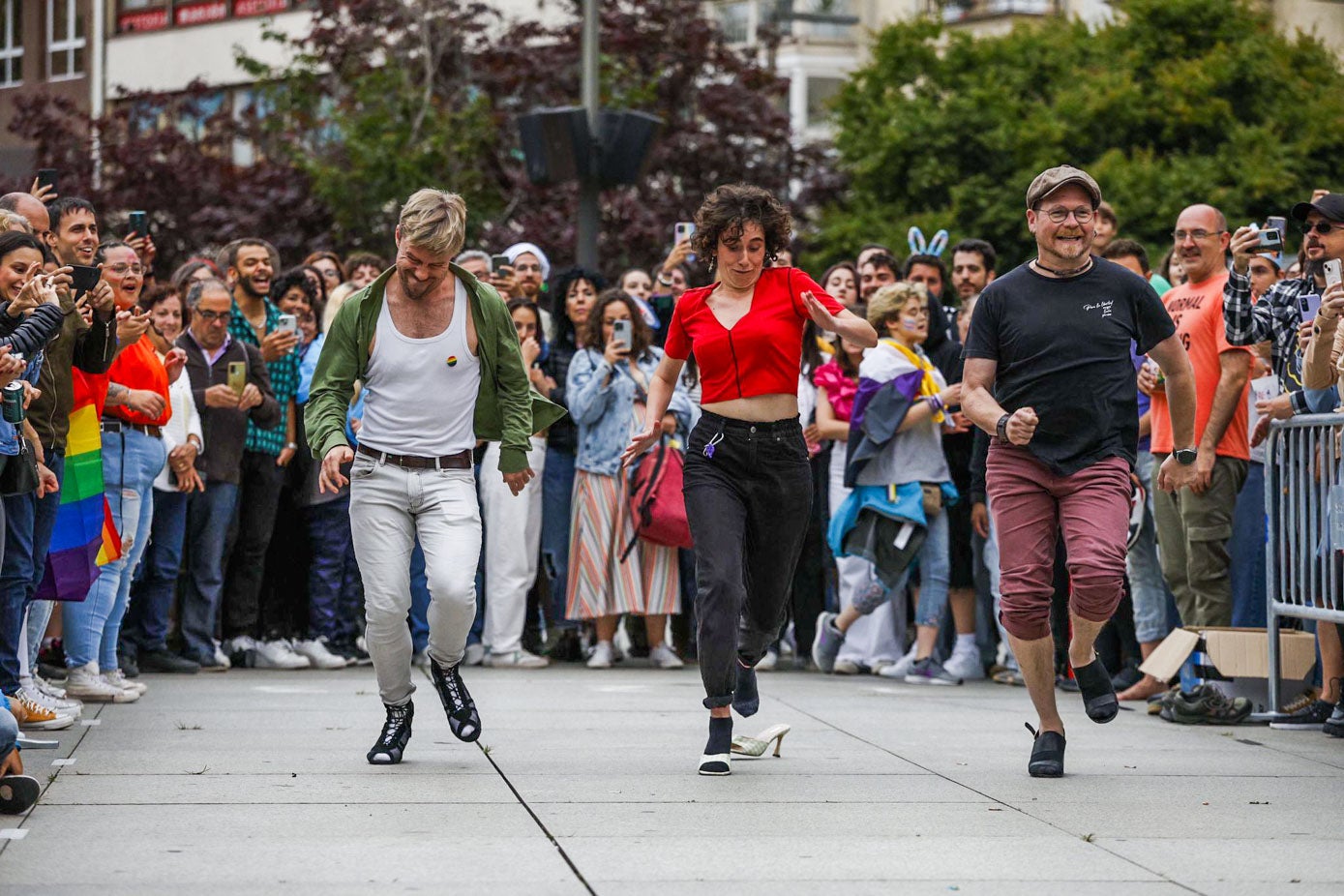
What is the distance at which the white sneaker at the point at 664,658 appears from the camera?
12.7m

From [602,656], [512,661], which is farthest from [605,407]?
[512,661]

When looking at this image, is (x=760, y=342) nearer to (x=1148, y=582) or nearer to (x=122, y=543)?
(x=122, y=543)

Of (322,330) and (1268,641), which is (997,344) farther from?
(322,330)

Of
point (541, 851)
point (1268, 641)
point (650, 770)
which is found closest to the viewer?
point (541, 851)

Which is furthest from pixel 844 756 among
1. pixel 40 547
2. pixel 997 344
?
pixel 40 547

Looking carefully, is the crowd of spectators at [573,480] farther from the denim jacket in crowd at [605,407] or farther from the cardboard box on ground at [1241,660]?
the cardboard box on ground at [1241,660]

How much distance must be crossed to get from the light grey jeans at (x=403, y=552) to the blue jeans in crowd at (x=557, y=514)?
4.78 m

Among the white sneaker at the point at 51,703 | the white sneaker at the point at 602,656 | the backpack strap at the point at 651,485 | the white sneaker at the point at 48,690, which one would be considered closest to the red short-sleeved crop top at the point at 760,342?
the white sneaker at the point at 51,703

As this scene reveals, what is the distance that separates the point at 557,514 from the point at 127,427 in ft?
10.1

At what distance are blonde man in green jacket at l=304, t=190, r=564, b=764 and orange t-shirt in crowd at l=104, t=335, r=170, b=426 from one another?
2.81 meters

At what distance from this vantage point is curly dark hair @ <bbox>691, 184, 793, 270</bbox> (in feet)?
26.0

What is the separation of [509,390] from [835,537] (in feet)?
13.7

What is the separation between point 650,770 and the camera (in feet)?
26.0

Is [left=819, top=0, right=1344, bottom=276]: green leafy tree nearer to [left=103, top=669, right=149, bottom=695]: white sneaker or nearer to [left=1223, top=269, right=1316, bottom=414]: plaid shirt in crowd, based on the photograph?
[left=1223, top=269, right=1316, bottom=414]: plaid shirt in crowd
